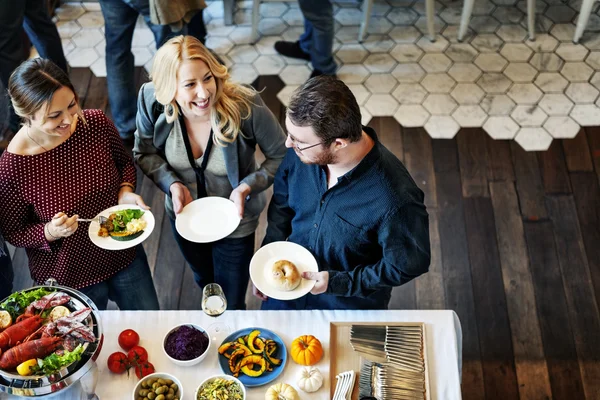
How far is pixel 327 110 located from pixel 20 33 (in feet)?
8.84

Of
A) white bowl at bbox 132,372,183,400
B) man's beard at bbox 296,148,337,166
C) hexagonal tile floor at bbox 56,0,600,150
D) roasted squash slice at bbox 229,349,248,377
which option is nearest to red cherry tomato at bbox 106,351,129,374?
white bowl at bbox 132,372,183,400

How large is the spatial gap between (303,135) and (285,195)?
18.0 inches

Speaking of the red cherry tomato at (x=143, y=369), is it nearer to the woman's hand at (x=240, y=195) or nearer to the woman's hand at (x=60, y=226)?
the woman's hand at (x=60, y=226)

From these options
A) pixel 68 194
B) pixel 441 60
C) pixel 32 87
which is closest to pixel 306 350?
pixel 68 194

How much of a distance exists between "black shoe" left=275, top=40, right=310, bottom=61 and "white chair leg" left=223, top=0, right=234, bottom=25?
45 cm

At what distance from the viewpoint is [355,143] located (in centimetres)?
213

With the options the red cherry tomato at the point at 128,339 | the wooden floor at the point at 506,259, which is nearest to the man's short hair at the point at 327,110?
the red cherry tomato at the point at 128,339

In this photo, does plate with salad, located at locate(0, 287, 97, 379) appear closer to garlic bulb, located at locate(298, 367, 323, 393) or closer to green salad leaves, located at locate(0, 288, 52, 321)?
green salad leaves, located at locate(0, 288, 52, 321)

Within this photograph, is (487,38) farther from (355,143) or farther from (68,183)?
(68,183)

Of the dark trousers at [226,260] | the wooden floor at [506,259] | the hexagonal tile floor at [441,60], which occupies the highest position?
the dark trousers at [226,260]

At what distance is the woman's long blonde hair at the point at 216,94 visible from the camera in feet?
7.75

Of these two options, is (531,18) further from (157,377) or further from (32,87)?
(157,377)

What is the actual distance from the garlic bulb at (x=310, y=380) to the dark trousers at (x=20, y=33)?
105 inches

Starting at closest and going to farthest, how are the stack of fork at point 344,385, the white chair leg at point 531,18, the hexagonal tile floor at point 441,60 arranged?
the stack of fork at point 344,385
the hexagonal tile floor at point 441,60
the white chair leg at point 531,18
